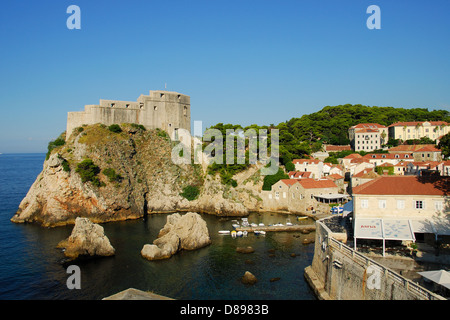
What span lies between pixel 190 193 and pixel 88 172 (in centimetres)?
1481

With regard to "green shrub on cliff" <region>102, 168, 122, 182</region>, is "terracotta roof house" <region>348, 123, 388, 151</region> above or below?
above

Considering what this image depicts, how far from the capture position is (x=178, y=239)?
95.9 feet

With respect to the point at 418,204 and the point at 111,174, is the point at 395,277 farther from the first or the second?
the point at 111,174

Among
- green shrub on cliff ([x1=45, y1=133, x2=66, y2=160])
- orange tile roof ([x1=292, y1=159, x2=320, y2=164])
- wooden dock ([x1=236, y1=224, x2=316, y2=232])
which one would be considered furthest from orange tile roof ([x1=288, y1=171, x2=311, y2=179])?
green shrub on cliff ([x1=45, y1=133, x2=66, y2=160])

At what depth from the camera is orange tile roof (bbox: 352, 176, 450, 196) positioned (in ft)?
63.7

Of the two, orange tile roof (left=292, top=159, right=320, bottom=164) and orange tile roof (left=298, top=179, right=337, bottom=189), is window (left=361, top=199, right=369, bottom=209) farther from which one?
orange tile roof (left=292, top=159, right=320, bottom=164)

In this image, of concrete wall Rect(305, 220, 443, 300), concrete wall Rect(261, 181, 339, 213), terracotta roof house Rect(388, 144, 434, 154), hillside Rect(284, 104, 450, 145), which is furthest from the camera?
hillside Rect(284, 104, 450, 145)

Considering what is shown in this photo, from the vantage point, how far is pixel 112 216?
42000 mm

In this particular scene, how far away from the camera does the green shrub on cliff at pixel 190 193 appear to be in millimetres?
48719

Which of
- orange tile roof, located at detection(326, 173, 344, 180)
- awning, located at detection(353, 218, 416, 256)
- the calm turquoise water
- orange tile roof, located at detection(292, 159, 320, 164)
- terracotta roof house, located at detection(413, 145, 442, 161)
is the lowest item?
the calm turquoise water

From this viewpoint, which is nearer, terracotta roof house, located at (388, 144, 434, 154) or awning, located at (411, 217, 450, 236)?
awning, located at (411, 217, 450, 236)

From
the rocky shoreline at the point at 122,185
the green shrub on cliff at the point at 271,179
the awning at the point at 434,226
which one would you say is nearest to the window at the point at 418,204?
the awning at the point at 434,226

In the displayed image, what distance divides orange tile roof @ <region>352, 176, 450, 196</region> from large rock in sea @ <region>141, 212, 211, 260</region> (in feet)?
50.4
